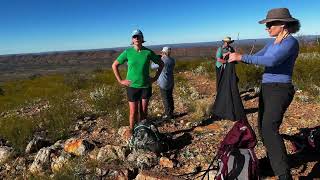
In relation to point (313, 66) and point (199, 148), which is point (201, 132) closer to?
point (199, 148)

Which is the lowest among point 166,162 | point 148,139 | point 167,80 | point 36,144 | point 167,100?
point 36,144

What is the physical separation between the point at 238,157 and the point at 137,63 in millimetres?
2595

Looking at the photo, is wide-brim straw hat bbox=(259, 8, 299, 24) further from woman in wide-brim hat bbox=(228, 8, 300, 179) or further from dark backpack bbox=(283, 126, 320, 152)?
dark backpack bbox=(283, 126, 320, 152)

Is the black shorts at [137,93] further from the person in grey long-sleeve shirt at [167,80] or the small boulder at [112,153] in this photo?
the person in grey long-sleeve shirt at [167,80]

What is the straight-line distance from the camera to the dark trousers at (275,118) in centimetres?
480

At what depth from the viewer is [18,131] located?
29.2ft

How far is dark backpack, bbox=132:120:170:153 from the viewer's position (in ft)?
21.9

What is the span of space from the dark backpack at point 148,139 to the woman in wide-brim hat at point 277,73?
2125mm

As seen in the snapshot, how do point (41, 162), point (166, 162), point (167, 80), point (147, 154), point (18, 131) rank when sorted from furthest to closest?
point (167, 80) → point (18, 131) → point (41, 162) → point (147, 154) → point (166, 162)

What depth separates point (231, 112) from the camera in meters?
5.38

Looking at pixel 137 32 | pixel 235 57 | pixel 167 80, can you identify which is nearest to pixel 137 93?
pixel 137 32

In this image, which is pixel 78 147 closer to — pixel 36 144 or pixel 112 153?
pixel 112 153

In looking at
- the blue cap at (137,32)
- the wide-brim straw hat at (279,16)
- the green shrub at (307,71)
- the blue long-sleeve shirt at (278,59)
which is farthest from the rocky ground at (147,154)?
the green shrub at (307,71)

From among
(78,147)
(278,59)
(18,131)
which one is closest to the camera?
(278,59)
